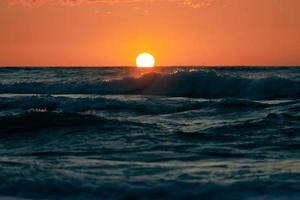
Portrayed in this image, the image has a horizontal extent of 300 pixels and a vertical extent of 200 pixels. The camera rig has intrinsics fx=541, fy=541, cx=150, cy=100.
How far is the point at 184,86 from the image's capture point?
813 inches

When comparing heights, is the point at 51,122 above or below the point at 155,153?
above

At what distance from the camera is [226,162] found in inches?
208

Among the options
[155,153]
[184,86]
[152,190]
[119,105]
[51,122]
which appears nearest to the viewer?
[152,190]

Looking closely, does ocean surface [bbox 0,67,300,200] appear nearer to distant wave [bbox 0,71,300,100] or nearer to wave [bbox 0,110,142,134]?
wave [bbox 0,110,142,134]

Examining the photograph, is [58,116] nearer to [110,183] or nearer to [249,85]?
[110,183]

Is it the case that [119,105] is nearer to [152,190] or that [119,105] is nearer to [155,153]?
[155,153]

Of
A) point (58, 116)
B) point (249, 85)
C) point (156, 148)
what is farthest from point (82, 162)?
point (249, 85)

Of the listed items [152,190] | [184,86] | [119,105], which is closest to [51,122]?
[119,105]

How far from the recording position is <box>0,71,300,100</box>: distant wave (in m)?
18.5

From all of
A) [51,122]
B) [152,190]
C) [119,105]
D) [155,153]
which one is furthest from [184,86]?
[152,190]

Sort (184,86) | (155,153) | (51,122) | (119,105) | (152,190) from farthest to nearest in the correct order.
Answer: (184,86), (119,105), (51,122), (155,153), (152,190)

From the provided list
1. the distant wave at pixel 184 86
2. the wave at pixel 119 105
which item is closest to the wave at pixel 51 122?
the wave at pixel 119 105

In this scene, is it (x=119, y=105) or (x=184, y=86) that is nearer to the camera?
(x=119, y=105)

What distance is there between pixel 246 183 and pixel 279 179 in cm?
31
